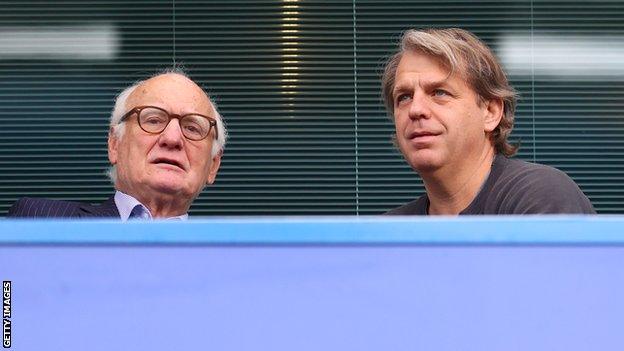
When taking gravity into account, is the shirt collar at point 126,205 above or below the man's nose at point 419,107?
below

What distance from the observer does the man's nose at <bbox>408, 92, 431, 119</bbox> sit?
6.45ft

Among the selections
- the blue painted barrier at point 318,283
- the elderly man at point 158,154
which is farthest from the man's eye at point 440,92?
the blue painted barrier at point 318,283

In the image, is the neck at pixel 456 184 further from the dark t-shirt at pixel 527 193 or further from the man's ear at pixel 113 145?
the man's ear at pixel 113 145

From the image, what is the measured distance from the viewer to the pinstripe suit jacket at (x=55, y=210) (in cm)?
214

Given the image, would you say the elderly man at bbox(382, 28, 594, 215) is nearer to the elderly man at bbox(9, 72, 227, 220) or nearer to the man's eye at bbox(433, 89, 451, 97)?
the man's eye at bbox(433, 89, 451, 97)

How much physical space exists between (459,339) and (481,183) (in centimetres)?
114

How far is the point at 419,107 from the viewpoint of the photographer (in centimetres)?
197

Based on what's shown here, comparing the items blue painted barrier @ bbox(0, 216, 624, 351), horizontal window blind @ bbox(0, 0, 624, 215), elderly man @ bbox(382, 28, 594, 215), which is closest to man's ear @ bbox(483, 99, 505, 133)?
elderly man @ bbox(382, 28, 594, 215)

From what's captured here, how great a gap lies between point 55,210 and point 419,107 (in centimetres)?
76

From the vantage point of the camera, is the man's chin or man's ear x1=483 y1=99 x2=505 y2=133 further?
man's ear x1=483 y1=99 x2=505 y2=133

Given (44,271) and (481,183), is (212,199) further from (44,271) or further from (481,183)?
(44,271)

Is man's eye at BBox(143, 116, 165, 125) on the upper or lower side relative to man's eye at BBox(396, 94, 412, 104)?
lower

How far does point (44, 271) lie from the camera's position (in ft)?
2.80

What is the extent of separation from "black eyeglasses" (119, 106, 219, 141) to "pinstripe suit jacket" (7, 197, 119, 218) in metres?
0.19
